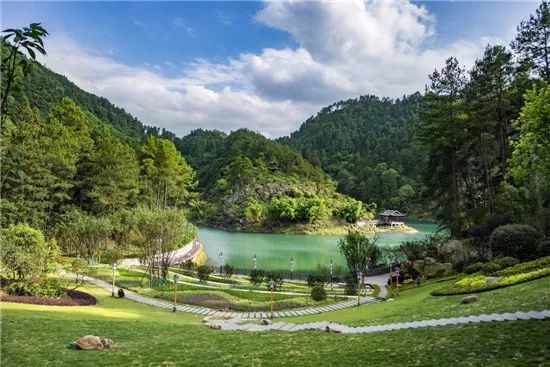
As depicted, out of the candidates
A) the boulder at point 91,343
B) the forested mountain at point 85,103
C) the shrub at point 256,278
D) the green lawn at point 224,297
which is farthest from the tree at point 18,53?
the forested mountain at point 85,103

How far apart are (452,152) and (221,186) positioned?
75.1 meters

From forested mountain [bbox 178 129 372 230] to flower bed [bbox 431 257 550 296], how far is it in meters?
69.2

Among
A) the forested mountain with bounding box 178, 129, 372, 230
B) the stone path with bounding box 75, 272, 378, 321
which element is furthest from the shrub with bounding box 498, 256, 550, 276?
the forested mountain with bounding box 178, 129, 372, 230

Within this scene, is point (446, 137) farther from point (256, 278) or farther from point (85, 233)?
point (85, 233)

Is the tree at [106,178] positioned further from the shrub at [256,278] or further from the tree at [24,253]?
the tree at [24,253]

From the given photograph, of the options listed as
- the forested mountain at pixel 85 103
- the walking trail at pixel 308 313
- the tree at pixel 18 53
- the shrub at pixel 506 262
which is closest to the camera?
the tree at pixel 18 53

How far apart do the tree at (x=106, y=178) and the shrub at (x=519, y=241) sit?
36.7 m

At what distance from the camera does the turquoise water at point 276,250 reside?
160 ft

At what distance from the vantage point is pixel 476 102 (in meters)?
34.5

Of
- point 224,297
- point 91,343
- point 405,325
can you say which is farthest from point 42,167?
point 405,325

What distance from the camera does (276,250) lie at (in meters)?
60.9

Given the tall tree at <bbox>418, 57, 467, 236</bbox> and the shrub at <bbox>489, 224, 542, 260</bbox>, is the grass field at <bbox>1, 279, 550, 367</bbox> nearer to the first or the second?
the shrub at <bbox>489, 224, 542, 260</bbox>

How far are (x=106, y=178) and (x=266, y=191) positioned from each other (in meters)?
56.3

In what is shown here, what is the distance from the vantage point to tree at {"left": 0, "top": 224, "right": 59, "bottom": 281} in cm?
1980
